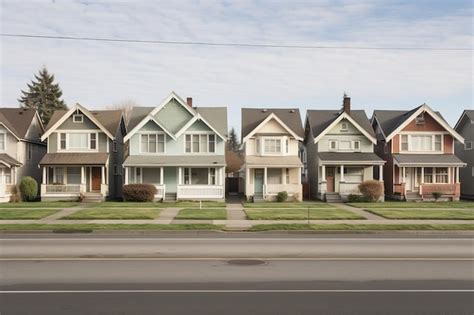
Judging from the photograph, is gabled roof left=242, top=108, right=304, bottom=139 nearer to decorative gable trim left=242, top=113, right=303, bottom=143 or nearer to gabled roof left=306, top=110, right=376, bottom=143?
decorative gable trim left=242, top=113, right=303, bottom=143

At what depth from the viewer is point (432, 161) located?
4206 centimetres

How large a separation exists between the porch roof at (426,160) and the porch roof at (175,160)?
1514 centimetres

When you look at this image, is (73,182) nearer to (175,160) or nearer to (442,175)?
(175,160)

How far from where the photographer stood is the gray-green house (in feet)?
132

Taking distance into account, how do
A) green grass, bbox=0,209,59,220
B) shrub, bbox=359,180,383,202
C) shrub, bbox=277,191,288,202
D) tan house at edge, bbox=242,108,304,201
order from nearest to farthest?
green grass, bbox=0,209,59,220 < shrub, bbox=359,180,383,202 < shrub, bbox=277,191,288,202 < tan house at edge, bbox=242,108,304,201

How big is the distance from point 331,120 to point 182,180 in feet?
48.2

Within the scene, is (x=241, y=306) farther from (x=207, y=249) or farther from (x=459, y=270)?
Answer: (x=207, y=249)

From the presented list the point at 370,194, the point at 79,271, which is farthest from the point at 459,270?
the point at 370,194

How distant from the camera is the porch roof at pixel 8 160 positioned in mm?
39094

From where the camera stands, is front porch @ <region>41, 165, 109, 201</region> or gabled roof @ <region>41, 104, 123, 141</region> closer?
front porch @ <region>41, 165, 109, 201</region>

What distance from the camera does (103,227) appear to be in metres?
20.6

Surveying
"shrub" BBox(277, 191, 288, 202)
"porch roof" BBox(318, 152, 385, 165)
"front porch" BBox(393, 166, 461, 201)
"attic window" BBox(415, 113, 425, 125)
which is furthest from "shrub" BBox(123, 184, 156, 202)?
"attic window" BBox(415, 113, 425, 125)

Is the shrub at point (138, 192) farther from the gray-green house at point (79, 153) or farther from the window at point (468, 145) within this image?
the window at point (468, 145)

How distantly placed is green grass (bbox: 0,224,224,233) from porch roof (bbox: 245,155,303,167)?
19.8 metres
